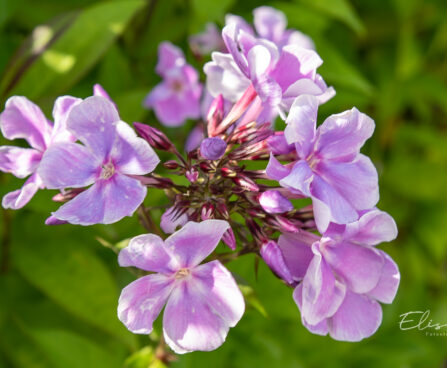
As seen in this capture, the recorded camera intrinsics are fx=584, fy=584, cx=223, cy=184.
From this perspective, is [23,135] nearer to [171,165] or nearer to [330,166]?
[171,165]

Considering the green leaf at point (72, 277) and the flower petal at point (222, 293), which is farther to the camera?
the green leaf at point (72, 277)

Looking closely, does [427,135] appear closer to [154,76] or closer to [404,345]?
[404,345]

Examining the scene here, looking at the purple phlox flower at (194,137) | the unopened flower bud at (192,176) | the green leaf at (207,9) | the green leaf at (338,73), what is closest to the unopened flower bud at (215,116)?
the unopened flower bud at (192,176)

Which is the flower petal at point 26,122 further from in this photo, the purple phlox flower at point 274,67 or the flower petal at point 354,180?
the flower petal at point 354,180

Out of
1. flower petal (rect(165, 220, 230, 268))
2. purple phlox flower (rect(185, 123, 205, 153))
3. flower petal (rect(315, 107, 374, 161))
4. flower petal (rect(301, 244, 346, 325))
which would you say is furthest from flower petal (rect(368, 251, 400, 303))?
purple phlox flower (rect(185, 123, 205, 153))

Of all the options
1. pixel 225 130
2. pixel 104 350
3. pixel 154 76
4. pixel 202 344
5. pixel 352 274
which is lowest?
pixel 104 350

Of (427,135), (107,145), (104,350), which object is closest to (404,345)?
(427,135)

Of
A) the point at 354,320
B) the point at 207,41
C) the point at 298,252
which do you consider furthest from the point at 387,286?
the point at 207,41
